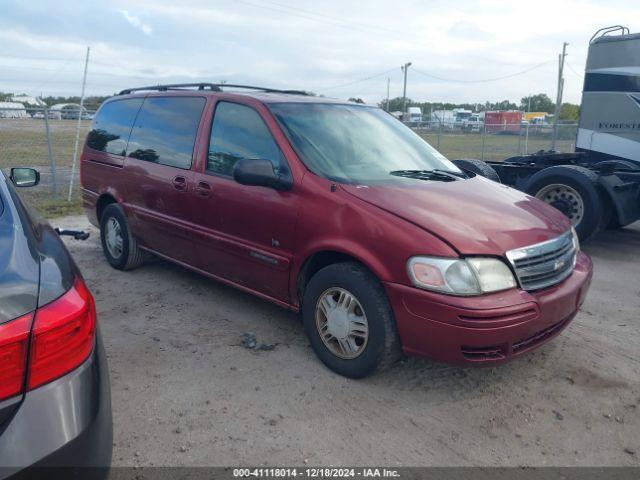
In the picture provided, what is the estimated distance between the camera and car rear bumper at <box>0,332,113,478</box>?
1634mm

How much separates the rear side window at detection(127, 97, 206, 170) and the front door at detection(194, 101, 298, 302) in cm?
27

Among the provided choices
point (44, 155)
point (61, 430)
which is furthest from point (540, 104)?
point (61, 430)

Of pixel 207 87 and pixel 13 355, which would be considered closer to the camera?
pixel 13 355

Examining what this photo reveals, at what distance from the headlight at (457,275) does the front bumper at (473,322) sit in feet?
0.13

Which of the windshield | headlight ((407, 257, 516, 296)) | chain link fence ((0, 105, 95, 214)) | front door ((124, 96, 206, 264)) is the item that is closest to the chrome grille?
headlight ((407, 257, 516, 296))

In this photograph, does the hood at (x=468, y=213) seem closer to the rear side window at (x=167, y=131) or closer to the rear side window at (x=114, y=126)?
the rear side window at (x=167, y=131)

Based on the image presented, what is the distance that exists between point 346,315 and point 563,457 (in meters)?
1.38

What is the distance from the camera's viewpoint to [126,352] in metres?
3.79

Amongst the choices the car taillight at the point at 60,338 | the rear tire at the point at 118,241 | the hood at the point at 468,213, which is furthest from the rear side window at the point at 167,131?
the car taillight at the point at 60,338

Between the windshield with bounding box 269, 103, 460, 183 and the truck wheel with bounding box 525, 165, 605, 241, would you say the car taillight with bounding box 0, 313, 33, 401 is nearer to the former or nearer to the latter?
the windshield with bounding box 269, 103, 460, 183

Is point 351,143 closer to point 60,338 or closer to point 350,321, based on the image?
point 350,321

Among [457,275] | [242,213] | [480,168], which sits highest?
[480,168]

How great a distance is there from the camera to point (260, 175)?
3.56 m

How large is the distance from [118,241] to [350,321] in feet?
10.2
